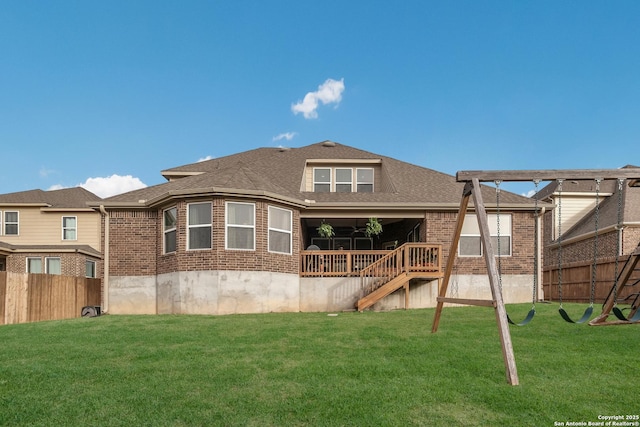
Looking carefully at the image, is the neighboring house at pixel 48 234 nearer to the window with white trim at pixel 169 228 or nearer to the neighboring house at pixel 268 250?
the neighboring house at pixel 268 250

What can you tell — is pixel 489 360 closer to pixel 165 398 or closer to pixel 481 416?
pixel 481 416

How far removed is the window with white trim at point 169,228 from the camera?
1418cm

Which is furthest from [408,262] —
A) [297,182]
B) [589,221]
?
[589,221]

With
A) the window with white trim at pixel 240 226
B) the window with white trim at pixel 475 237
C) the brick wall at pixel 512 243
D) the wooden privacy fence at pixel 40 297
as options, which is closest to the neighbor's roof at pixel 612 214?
the brick wall at pixel 512 243

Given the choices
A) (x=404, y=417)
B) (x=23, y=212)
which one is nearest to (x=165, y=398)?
(x=404, y=417)

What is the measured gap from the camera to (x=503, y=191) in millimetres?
17797

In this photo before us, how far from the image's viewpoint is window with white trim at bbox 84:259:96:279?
80.3 feet

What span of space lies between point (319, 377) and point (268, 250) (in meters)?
8.79

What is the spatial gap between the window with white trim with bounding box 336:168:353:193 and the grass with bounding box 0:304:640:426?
1058cm

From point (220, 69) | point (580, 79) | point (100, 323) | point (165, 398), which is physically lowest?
point (100, 323)

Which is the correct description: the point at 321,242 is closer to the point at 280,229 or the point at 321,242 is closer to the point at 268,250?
the point at 280,229

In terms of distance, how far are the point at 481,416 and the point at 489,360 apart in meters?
2.23

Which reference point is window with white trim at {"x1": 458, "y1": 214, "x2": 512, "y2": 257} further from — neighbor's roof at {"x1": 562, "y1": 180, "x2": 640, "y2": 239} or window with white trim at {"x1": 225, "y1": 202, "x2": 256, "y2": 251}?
window with white trim at {"x1": 225, "y1": 202, "x2": 256, "y2": 251}

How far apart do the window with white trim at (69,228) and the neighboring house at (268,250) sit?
37.8 ft
